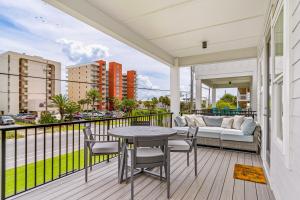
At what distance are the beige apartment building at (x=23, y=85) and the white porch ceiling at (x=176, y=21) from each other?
6.11 meters

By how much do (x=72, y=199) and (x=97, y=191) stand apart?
0.30 metres

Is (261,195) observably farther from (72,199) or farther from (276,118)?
(72,199)

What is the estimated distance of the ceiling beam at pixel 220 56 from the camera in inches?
185

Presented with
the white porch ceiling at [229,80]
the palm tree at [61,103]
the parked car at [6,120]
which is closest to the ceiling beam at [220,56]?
the white porch ceiling at [229,80]

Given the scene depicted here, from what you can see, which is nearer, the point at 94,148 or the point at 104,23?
the point at 94,148

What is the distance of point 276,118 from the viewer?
6.64 feet

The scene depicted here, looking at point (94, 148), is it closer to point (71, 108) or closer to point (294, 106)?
point (294, 106)

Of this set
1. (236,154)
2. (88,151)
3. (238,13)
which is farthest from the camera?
(236,154)

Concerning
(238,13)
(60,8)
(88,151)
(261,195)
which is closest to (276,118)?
(261,195)

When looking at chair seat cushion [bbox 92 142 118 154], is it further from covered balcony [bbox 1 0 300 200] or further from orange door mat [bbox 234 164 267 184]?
orange door mat [bbox 234 164 267 184]

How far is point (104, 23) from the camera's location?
2.93 m

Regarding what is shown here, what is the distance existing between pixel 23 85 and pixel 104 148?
10.8 metres

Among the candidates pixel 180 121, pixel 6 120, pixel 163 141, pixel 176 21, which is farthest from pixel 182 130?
pixel 6 120

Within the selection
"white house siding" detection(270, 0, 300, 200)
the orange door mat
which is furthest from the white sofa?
"white house siding" detection(270, 0, 300, 200)
